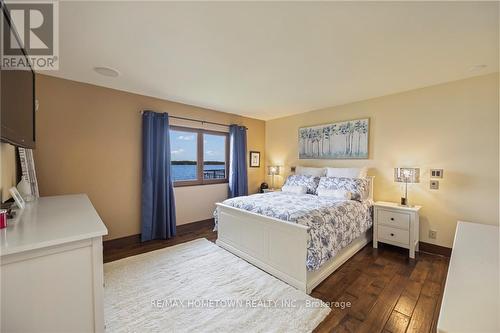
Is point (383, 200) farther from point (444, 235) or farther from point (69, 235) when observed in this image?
point (69, 235)

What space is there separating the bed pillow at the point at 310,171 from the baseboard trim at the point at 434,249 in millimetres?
1725

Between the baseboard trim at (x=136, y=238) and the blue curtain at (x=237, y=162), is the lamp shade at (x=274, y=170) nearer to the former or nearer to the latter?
the blue curtain at (x=237, y=162)

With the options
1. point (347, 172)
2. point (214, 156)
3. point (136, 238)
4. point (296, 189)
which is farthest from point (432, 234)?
point (136, 238)

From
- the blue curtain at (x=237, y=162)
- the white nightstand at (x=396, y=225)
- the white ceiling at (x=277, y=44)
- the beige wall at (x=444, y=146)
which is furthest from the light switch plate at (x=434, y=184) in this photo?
the blue curtain at (x=237, y=162)

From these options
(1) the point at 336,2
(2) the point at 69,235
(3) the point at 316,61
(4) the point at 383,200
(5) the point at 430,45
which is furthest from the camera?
(4) the point at 383,200

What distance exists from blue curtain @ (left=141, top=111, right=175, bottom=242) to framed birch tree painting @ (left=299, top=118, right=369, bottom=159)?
2662 mm

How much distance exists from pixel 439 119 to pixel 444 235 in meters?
1.57

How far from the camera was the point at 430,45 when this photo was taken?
6.23ft

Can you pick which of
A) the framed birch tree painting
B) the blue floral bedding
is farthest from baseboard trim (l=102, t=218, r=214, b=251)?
the framed birch tree painting

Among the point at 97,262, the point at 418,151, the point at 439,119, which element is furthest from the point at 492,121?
the point at 97,262

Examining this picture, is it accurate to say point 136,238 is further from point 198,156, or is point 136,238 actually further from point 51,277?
point 51,277

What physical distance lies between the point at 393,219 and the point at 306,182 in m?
1.37

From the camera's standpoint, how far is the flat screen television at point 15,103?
110 cm

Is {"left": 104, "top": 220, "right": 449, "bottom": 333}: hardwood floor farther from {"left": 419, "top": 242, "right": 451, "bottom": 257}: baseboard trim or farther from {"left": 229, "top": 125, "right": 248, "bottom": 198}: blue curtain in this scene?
{"left": 229, "top": 125, "right": 248, "bottom": 198}: blue curtain
